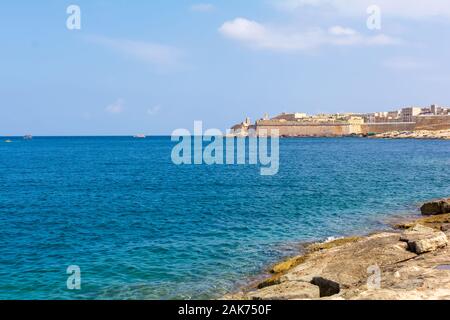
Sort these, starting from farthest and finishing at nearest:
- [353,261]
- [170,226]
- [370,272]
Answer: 1. [170,226]
2. [353,261]
3. [370,272]

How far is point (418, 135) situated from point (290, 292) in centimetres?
16084

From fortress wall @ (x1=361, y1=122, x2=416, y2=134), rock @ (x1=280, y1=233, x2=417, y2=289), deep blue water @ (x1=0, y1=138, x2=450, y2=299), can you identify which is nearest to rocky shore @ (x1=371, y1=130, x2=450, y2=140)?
fortress wall @ (x1=361, y1=122, x2=416, y2=134)

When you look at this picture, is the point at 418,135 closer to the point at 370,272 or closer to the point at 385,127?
the point at 385,127

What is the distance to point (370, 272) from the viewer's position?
11266mm

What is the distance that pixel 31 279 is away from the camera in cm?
1413

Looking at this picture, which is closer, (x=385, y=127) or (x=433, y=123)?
(x=433, y=123)

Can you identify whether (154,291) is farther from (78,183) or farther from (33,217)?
(78,183)

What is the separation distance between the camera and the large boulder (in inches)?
931

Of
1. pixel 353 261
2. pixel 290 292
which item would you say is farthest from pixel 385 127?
pixel 290 292

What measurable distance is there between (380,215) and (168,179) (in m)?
26.3

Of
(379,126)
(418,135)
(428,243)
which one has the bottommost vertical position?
(428,243)

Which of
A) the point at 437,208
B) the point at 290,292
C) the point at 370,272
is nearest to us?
the point at 290,292

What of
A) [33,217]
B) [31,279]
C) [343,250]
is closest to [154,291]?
Result: [31,279]

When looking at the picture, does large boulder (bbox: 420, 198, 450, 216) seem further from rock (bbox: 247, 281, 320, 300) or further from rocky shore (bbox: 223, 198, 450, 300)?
rock (bbox: 247, 281, 320, 300)
